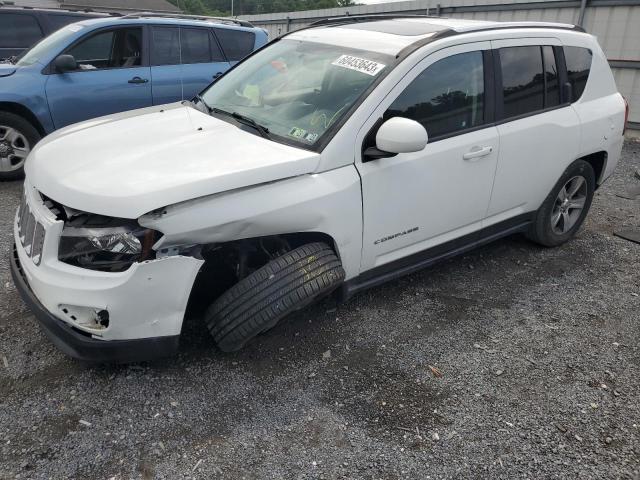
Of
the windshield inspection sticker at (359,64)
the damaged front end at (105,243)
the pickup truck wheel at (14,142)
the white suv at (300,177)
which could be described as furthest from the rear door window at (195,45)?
the damaged front end at (105,243)

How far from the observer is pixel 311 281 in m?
2.71

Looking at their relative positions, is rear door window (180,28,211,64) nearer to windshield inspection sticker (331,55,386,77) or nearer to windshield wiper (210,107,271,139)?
windshield wiper (210,107,271,139)

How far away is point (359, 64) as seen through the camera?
3.18 meters

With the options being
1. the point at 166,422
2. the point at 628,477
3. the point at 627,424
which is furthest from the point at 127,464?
the point at 627,424

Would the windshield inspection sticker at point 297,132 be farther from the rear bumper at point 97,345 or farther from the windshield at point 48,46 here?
the windshield at point 48,46

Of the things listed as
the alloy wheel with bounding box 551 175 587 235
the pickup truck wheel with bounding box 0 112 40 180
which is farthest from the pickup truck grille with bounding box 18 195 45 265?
the alloy wheel with bounding box 551 175 587 235

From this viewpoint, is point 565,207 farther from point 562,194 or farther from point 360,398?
point 360,398

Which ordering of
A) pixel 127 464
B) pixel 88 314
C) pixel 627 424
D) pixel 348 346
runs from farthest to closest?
pixel 348 346
pixel 627 424
pixel 88 314
pixel 127 464

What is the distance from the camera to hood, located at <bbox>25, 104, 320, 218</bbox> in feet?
7.75

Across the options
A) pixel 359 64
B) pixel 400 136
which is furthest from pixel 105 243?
pixel 359 64

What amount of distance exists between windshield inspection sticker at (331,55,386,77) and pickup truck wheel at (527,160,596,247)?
204cm

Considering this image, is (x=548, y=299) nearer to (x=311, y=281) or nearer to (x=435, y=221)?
(x=435, y=221)

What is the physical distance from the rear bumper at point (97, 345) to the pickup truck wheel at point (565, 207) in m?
3.22

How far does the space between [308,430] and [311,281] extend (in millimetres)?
735
